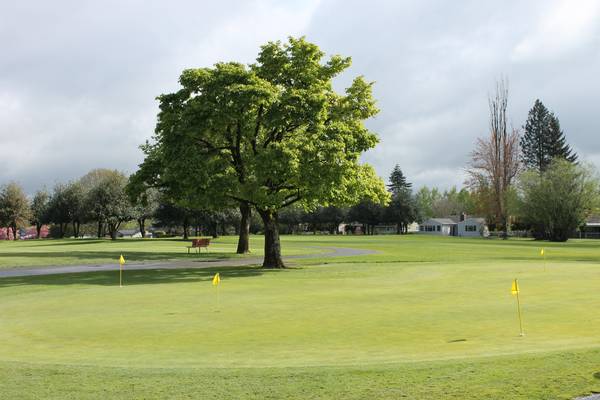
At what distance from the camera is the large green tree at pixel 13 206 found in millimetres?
119312

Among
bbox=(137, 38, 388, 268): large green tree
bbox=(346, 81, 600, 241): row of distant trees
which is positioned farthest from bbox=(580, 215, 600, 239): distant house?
bbox=(137, 38, 388, 268): large green tree

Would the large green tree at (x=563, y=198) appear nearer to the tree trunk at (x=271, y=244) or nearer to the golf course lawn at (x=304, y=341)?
the tree trunk at (x=271, y=244)

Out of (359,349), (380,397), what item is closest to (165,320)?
(359,349)

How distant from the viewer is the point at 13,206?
119750 millimetres

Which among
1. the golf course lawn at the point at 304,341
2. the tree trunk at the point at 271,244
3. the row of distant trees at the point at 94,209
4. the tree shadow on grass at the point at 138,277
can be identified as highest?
the row of distant trees at the point at 94,209

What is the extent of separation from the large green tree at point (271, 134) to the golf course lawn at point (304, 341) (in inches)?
374

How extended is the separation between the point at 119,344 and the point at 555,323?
1055cm

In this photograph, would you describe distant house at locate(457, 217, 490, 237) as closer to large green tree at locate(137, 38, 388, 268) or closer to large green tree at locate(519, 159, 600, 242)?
large green tree at locate(519, 159, 600, 242)

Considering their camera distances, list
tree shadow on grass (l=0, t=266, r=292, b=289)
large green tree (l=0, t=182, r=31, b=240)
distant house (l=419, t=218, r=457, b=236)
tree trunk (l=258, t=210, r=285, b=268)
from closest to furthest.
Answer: tree shadow on grass (l=0, t=266, r=292, b=289)
tree trunk (l=258, t=210, r=285, b=268)
large green tree (l=0, t=182, r=31, b=240)
distant house (l=419, t=218, r=457, b=236)

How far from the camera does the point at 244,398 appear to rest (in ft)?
25.3

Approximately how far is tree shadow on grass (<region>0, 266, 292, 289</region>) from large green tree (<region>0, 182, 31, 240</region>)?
319 ft

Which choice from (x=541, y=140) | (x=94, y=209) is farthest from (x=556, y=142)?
(x=94, y=209)

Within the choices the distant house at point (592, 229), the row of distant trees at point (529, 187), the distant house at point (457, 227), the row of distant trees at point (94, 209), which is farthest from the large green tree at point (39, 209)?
the distant house at point (592, 229)

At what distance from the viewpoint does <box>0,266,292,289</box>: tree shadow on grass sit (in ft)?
94.1
